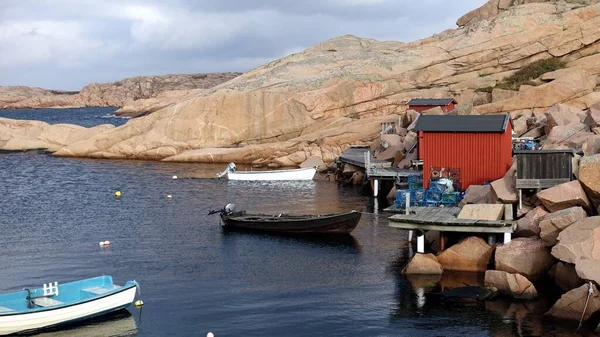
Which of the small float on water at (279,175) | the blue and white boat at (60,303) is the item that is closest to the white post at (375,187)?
the small float on water at (279,175)

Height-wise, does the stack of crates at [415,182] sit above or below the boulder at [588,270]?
above

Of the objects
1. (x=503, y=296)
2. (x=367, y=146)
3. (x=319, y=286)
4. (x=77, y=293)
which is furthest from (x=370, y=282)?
(x=367, y=146)

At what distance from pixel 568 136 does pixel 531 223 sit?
14312mm

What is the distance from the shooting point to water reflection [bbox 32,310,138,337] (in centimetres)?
3120

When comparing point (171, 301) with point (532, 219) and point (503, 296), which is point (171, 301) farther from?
point (532, 219)

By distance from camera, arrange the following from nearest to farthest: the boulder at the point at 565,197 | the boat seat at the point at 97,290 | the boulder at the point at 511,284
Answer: the boat seat at the point at 97,290, the boulder at the point at 511,284, the boulder at the point at 565,197

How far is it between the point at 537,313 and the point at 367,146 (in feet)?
165

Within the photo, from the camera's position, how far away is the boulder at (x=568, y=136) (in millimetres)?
45703

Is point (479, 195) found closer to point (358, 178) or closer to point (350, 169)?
point (358, 178)

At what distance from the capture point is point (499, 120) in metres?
46.9

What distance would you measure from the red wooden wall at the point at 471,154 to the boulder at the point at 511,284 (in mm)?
13311

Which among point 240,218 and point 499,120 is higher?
point 499,120

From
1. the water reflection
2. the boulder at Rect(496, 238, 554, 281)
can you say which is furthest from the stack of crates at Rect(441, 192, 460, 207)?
the water reflection

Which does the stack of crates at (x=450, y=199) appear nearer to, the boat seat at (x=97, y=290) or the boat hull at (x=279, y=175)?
the boat seat at (x=97, y=290)
